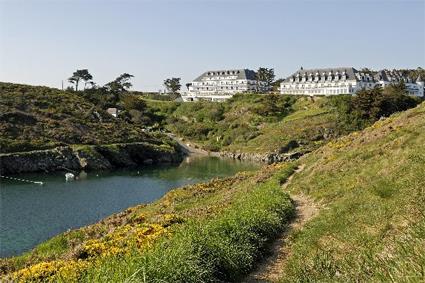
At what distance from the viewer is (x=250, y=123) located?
470 ft

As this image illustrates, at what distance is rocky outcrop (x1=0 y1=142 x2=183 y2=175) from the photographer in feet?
276

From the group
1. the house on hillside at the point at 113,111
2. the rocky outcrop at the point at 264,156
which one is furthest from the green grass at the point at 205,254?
the house on hillside at the point at 113,111

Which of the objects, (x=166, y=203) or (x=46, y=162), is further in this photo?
(x=46, y=162)

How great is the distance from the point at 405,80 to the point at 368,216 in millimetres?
187704

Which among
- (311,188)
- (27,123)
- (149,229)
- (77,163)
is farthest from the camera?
(27,123)

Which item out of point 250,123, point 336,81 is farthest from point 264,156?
point 336,81

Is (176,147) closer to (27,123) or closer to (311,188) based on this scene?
(27,123)

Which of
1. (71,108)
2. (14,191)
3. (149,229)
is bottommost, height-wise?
(14,191)

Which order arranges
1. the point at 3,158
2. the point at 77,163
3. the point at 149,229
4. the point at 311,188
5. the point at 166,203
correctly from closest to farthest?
the point at 149,229 < the point at 311,188 < the point at 166,203 < the point at 3,158 < the point at 77,163

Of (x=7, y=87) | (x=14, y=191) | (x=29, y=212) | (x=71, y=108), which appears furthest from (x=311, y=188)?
(x=7, y=87)

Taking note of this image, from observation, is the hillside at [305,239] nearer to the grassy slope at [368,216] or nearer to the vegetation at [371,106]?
the grassy slope at [368,216]

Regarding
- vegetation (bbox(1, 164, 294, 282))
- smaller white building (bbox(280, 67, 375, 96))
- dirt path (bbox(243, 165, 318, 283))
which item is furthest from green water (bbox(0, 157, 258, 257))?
smaller white building (bbox(280, 67, 375, 96))

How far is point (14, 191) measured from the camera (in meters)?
62.4

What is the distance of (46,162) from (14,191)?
25.4 meters
